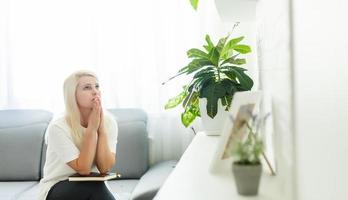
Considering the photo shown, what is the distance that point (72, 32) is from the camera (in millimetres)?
3111

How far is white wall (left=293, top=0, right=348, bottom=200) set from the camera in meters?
0.48

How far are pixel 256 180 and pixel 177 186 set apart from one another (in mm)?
291

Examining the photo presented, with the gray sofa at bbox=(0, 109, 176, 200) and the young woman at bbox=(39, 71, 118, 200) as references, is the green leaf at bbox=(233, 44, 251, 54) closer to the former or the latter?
the young woman at bbox=(39, 71, 118, 200)

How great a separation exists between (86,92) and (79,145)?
28 cm

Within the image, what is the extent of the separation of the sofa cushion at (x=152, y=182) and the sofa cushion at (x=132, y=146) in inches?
5.5

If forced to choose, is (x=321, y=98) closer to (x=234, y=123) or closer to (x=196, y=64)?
(x=234, y=123)

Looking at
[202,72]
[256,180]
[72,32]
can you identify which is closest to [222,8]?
[202,72]

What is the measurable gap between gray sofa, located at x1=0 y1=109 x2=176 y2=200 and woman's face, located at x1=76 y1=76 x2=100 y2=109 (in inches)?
29.8

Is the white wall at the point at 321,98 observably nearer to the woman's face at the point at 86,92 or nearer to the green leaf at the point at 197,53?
the green leaf at the point at 197,53

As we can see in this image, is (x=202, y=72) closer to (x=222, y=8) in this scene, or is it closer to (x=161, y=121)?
(x=222, y=8)

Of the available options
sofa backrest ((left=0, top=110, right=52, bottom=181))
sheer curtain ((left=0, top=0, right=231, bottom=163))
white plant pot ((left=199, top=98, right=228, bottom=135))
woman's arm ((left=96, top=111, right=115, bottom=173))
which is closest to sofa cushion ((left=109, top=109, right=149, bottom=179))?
sheer curtain ((left=0, top=0, right=231, bottom=163))

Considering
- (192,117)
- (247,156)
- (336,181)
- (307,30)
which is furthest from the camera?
(192,117)

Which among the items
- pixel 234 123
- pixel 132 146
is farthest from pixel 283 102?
pixel 132 146

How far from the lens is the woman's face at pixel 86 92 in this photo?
2.23m
